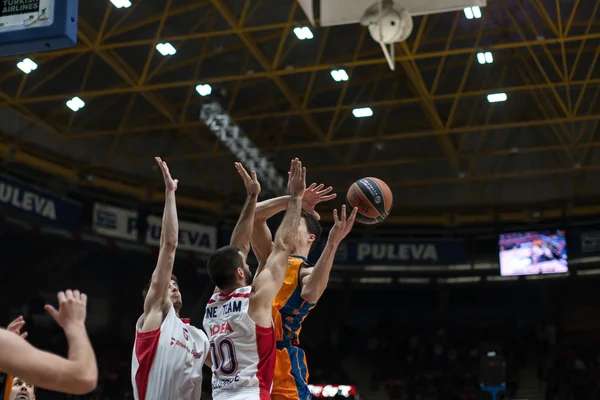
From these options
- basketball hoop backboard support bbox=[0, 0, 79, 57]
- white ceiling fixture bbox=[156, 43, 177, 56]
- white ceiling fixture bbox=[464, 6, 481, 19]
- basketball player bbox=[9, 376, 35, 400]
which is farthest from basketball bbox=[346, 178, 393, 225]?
white ceiling fixture bbox=[156, 43, 177, 56]

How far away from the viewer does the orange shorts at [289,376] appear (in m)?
5.79

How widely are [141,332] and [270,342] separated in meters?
0.79

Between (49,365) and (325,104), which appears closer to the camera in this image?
(49,365)

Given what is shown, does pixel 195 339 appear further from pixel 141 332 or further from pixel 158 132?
pixel 158 132

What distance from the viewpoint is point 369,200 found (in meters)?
7.39

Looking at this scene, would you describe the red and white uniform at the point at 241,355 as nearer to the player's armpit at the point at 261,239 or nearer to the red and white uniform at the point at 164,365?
the red and white uniform at the point at 164,365

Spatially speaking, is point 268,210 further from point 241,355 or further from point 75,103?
point 75,103

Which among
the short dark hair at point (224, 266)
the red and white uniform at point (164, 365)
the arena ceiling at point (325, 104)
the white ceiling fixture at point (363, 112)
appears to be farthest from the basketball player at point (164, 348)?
the white ceiling fixture at point (363, 112)

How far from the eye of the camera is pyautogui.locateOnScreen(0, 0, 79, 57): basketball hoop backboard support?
5.75 m

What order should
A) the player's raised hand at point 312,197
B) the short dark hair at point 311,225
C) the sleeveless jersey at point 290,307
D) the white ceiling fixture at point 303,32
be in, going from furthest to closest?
1. the white ceiling fixture at point 303,32
2. the short dark hair at point 311,225
3. the player's raised hand at point 312,197
4. the sleeveless jersey at point 290,307

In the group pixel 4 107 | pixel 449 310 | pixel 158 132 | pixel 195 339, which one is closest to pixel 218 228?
pixel 158 132

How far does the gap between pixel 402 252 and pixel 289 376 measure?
2192 centimetres

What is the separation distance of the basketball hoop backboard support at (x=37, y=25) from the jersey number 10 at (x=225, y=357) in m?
2.27

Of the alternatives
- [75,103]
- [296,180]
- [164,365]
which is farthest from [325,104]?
[164,365]
